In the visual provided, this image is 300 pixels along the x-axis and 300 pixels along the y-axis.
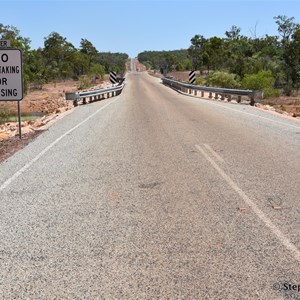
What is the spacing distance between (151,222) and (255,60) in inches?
2382

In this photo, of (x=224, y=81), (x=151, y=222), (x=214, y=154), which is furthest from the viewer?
(x=224, y=81)

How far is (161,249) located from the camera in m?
4.51

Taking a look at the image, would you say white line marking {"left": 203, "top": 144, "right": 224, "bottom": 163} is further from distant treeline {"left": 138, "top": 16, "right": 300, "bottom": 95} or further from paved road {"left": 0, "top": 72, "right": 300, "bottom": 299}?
distant treeline {"left": 138, "top": 16, "right": 300, "bottom": 95}

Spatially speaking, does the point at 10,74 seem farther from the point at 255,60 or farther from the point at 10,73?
the point at 255,60

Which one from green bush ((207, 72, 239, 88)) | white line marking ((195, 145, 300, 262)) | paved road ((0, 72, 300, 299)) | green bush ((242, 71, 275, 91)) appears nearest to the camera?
paved road ((0, 72, 300, 299))

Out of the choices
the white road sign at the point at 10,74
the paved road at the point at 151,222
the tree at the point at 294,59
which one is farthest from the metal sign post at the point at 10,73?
the tree at the point at 294,59

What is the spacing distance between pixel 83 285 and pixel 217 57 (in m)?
81.7

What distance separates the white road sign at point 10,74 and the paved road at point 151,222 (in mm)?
2212

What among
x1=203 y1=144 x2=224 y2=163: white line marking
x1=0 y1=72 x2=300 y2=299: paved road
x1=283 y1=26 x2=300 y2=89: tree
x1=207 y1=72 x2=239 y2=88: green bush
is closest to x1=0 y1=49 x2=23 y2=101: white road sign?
x1=0 y1=72 x2=300 y2=299: paved road

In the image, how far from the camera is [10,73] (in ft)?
38.5

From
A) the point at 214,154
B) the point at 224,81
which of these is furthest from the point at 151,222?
the point at 224,81

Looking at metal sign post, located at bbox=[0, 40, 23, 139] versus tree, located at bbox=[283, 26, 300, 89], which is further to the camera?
tree, located at bbox=[283, 26, 300, 89]

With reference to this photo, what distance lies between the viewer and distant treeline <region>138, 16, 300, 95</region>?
44.2 meters

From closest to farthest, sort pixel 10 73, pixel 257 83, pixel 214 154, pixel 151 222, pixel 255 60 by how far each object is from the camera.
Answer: pixel 151 222, pixel 214 154, pixel 10 73, pixel 257 83, pixel 255 60
